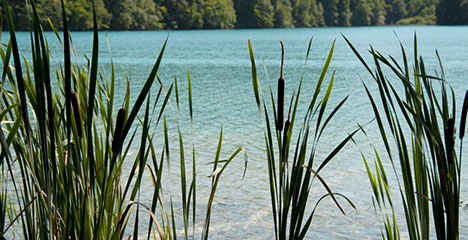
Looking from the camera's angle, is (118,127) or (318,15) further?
(318,15)

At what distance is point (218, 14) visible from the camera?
8025 centimetres

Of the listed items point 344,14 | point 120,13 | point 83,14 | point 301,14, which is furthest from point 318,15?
point 83,14

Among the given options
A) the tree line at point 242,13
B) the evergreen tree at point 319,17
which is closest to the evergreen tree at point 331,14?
the tree line at point 242,13

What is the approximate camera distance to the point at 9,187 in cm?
616

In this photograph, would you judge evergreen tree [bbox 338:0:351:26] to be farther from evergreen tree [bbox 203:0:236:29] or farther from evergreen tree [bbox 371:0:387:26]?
evergreen tree [bbox 203:0:236:29]

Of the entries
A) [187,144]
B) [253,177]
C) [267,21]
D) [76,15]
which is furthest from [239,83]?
[267,21]

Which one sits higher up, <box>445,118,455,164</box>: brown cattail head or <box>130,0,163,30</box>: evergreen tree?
<box>445,118,455,164</box>: brown cattail head

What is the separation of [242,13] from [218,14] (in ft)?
23.2

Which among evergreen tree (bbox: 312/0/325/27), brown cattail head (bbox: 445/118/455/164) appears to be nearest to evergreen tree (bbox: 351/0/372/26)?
evergreen tree (bbox: 312/0/325/27)

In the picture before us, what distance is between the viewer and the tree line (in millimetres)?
65125

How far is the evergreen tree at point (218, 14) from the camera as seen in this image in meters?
79.8

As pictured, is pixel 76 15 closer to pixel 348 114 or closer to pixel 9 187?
pixel 348 114

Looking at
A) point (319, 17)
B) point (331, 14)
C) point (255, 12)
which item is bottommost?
point (319, 17)

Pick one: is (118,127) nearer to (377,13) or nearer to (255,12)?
(255,12)
